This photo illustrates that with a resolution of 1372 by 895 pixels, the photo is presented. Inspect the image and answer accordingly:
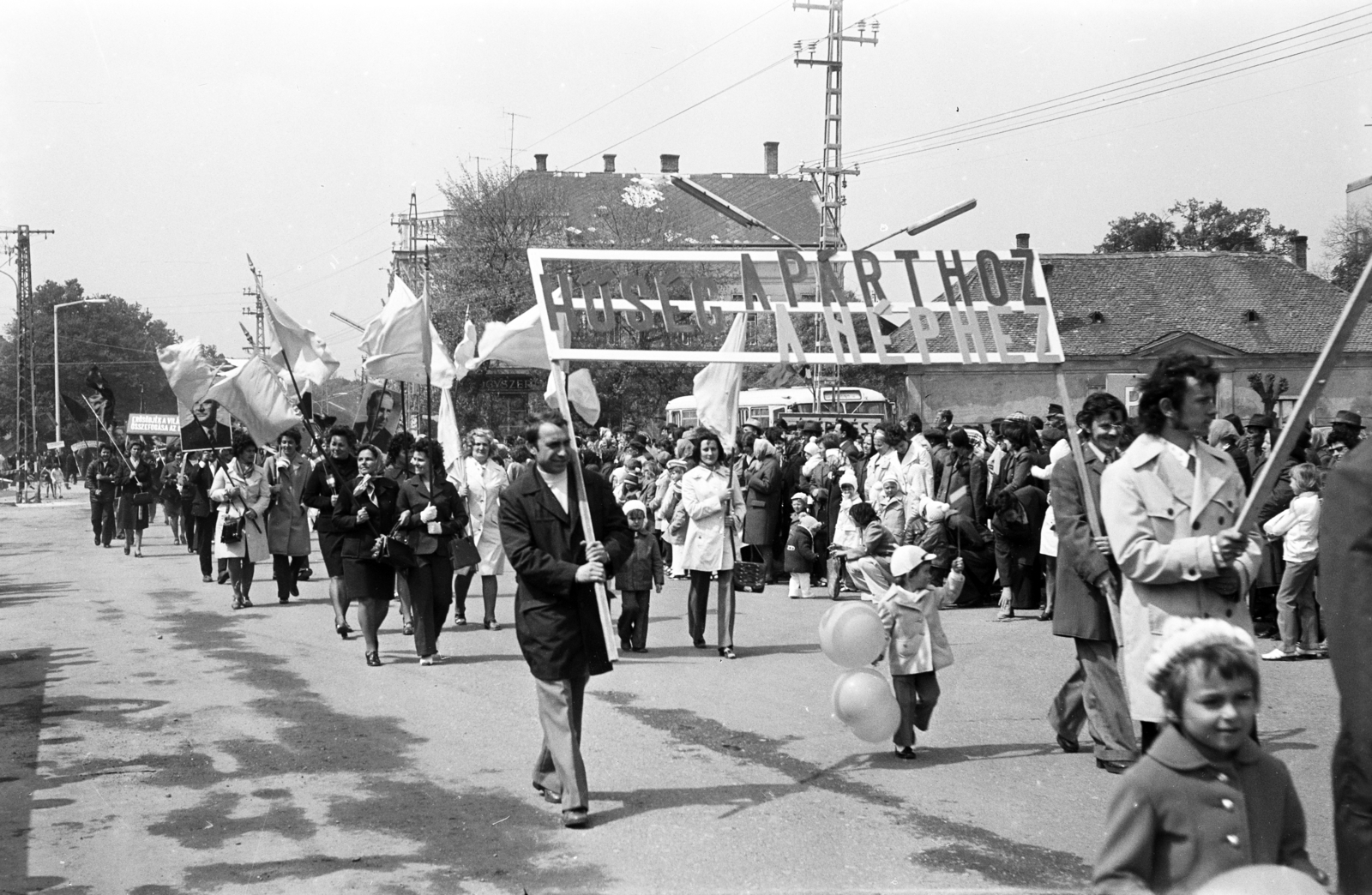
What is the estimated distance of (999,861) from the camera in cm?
560

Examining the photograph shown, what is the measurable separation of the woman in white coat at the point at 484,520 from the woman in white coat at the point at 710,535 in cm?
244

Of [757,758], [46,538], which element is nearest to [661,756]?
[757,758]

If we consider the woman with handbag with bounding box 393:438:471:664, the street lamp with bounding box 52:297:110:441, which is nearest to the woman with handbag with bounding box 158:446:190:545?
the woman with handbag with bounding box 393:438:471:664

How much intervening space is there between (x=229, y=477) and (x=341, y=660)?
561 centimetres

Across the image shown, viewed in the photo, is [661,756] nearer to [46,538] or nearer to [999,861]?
[999,861]

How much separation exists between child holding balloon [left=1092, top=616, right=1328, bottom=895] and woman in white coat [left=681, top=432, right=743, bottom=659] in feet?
26.8

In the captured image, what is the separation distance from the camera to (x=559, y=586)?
258 inches

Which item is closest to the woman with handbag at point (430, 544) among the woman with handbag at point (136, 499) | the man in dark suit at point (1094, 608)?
the man in dark suit at point (1094, 608)

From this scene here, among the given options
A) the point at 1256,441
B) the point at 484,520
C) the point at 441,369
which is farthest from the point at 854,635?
the point at 441,369

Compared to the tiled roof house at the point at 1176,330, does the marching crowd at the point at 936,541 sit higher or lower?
lower

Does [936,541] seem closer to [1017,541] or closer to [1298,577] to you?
[1017,541]

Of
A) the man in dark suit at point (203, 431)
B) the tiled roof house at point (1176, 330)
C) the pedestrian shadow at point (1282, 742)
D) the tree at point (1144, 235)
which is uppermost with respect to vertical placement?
the tree at point (1144, 235)

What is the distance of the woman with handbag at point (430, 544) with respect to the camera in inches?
438

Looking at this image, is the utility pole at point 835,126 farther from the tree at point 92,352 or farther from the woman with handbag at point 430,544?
the tree at point 92,352
